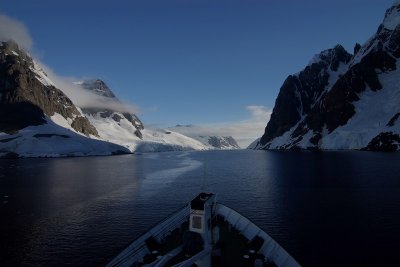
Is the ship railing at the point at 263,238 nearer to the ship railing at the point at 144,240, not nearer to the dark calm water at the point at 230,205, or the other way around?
the ship railing at the point at 144,240

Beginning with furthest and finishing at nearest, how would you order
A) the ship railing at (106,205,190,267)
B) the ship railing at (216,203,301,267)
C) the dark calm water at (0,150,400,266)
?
the dark calm water at (0,150,400,266)
the ship railing at (106,205,190,267)
the ship railing at (216,203,301,267)

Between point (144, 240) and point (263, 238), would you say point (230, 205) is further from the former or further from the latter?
point (144, 240)

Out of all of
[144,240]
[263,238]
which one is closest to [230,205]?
[263,238]

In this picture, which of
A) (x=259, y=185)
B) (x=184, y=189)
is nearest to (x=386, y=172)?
(x=259, y=185)

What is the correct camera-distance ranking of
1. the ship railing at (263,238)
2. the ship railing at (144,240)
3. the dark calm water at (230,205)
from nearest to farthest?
the ship railing at (263,238) → the ship railing at (144,240) → the dark calm water at (230,205)

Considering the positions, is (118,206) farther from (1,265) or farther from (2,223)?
(1,265)

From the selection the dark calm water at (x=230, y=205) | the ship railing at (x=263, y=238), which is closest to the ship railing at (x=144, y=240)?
the ship railing at (x=263, y=238)

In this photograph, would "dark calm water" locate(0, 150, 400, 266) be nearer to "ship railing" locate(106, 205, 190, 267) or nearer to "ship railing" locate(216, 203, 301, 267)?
"ship railing" locate(216, 203, 301, 267)

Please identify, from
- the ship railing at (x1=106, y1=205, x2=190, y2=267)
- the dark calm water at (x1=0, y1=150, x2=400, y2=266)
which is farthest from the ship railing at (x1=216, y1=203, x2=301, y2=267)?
the dark calm water at (x1=0, y1=150, x2=400, y2=266)
